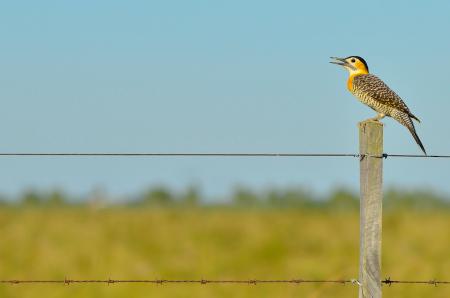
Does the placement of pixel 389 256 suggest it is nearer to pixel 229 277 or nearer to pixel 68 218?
pixel 229 277

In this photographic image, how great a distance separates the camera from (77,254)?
16.1 metres

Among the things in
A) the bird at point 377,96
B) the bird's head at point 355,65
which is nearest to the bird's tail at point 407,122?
the bird at point 377,96

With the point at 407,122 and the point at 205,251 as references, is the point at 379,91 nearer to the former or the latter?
the point at 407,122

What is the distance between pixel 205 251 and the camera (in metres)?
16.4

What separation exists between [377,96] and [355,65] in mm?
802

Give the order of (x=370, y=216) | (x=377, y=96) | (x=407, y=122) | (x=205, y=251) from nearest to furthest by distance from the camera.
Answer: (x=370, y=216)
(x=407, y=122)
(x=377, y=96)
(x=205, y=251)

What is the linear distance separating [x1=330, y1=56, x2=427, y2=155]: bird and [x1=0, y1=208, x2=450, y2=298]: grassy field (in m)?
1.95

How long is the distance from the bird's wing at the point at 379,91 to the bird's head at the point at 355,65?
32 centimetres

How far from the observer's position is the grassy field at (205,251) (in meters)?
12.9

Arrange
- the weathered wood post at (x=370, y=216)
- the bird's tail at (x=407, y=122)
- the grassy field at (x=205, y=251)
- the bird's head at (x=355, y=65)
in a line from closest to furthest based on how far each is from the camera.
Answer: the weathered wood post at (x=370, y=216)
the bird's tail at (x=407, y=122)
the bird's head at (x=355, y=65)
the grassy field at (x=205, y=251)

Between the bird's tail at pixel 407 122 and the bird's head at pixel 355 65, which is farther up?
the bird's head at pixel 355 65

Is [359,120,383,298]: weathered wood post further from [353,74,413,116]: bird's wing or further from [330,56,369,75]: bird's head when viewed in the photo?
[330,56,369,75]: bird's head

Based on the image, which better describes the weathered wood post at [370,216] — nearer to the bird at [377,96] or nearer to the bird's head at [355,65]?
the bird at [377,96]

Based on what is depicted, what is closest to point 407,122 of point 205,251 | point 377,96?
point 377,96
